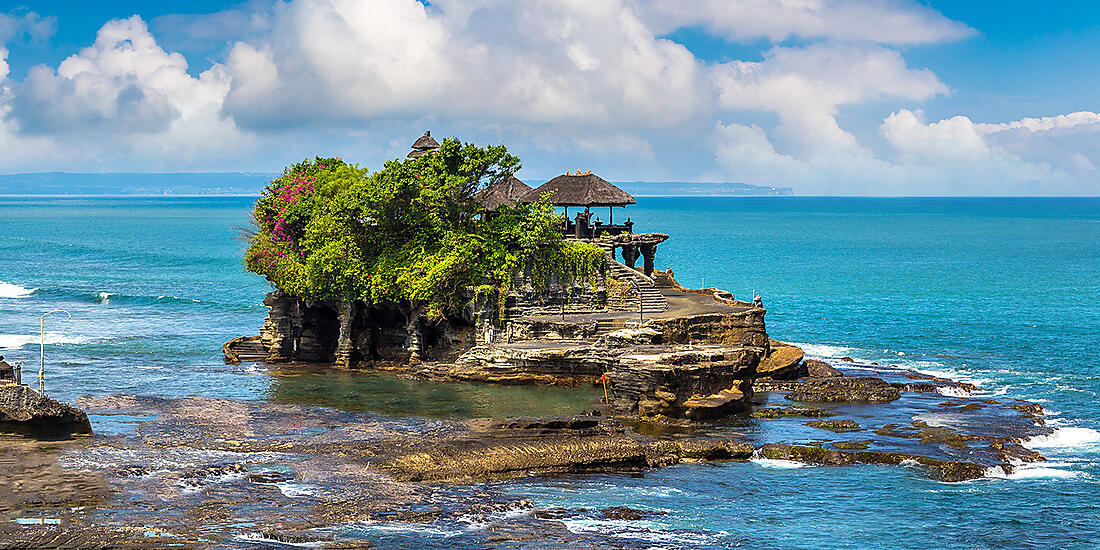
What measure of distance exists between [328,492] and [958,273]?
10370cm

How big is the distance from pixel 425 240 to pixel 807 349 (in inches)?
1058

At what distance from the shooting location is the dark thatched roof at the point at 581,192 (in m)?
61.6

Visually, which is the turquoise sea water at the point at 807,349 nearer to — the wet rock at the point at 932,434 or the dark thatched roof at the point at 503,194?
the wet rock at the point at 932,434

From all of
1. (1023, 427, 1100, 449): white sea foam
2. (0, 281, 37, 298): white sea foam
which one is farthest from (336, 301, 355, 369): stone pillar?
(0, 281, 37, 298): white sea foam

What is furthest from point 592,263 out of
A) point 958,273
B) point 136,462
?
point 958,273

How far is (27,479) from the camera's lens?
3509cm

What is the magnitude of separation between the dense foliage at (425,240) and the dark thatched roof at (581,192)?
63.3 inches

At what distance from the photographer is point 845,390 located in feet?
176

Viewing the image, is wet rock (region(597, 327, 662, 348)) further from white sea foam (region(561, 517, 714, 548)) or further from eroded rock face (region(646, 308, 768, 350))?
white sea foam (region(561, 517, 714, 548))

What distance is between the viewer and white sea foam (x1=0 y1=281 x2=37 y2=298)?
315 ft

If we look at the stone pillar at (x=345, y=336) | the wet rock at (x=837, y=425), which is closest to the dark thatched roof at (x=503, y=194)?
the stone pillar at (x=345, y=336)

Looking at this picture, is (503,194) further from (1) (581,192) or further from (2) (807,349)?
(2) (807,349)

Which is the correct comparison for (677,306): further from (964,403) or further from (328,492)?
(328,492)

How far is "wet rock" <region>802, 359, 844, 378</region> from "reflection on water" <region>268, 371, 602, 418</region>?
45.0 ft
